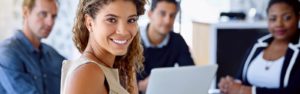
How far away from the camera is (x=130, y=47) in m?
1.22

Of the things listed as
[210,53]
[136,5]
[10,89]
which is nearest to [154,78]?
[136,5]

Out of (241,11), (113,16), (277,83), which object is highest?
(113,16)

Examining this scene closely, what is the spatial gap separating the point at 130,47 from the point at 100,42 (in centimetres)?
19

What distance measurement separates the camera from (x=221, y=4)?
2965 millimetres

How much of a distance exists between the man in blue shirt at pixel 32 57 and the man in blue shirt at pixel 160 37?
1.67 ft

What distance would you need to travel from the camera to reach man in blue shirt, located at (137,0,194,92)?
2594mm

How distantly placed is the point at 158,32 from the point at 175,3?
0.66 ft

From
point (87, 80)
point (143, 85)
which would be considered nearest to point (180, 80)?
point (143, 85)

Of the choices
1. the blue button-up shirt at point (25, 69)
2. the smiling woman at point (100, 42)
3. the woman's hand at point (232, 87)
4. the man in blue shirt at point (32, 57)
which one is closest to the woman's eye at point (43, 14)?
the man in blue shirt at point (32, 57)

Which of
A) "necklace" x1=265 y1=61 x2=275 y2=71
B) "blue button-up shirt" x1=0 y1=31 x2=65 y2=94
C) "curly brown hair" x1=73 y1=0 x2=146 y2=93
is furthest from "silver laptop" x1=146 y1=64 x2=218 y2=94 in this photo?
"necklace" x1=265 y1=61 x2=275 y2=71

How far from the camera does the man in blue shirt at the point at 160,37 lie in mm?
2594

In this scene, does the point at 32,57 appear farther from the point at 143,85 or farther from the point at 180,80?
the point at 180,80

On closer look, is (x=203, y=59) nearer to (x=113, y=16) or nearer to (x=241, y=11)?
(x=241, y=11)

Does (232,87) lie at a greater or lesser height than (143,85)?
lesser
